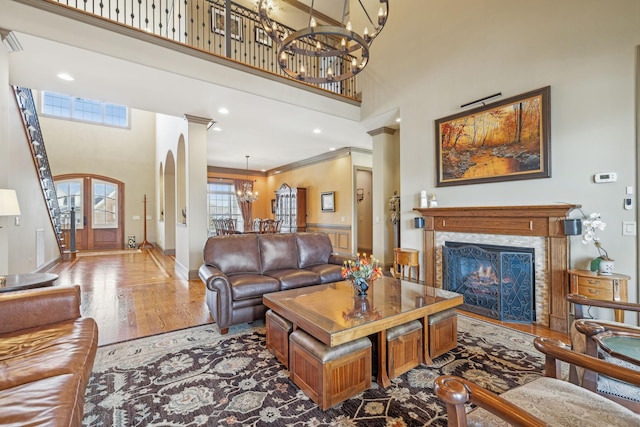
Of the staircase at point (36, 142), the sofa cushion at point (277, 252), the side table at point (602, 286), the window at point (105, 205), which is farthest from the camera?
the window at point (105, 205)

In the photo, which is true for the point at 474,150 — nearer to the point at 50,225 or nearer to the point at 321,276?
the point at 321,276

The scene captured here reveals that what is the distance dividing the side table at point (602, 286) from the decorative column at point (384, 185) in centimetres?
328

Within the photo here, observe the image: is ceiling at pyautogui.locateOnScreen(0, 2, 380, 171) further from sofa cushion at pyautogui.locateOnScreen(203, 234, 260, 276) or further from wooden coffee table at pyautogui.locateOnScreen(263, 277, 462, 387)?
wooden coffee table at pyautogui.locateOnScreen(263, 277, 462, 387)

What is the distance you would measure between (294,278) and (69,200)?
9.63 m

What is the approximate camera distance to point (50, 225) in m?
6.19

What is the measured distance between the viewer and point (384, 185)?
19.2 ft

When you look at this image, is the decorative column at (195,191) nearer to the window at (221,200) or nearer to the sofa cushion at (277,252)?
the sofa cushion at (277,252)

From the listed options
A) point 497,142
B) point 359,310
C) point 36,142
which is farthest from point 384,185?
point 36,142

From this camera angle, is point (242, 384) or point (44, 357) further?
point (242, 384)

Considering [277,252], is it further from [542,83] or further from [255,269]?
[542,83]

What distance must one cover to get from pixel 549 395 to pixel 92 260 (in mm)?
9313

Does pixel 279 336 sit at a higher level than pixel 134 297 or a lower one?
higher

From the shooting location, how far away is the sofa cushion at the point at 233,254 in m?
3.48

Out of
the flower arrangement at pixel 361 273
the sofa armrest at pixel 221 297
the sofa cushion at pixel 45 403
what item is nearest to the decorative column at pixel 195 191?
the sofa armrest at pixel 221 297
